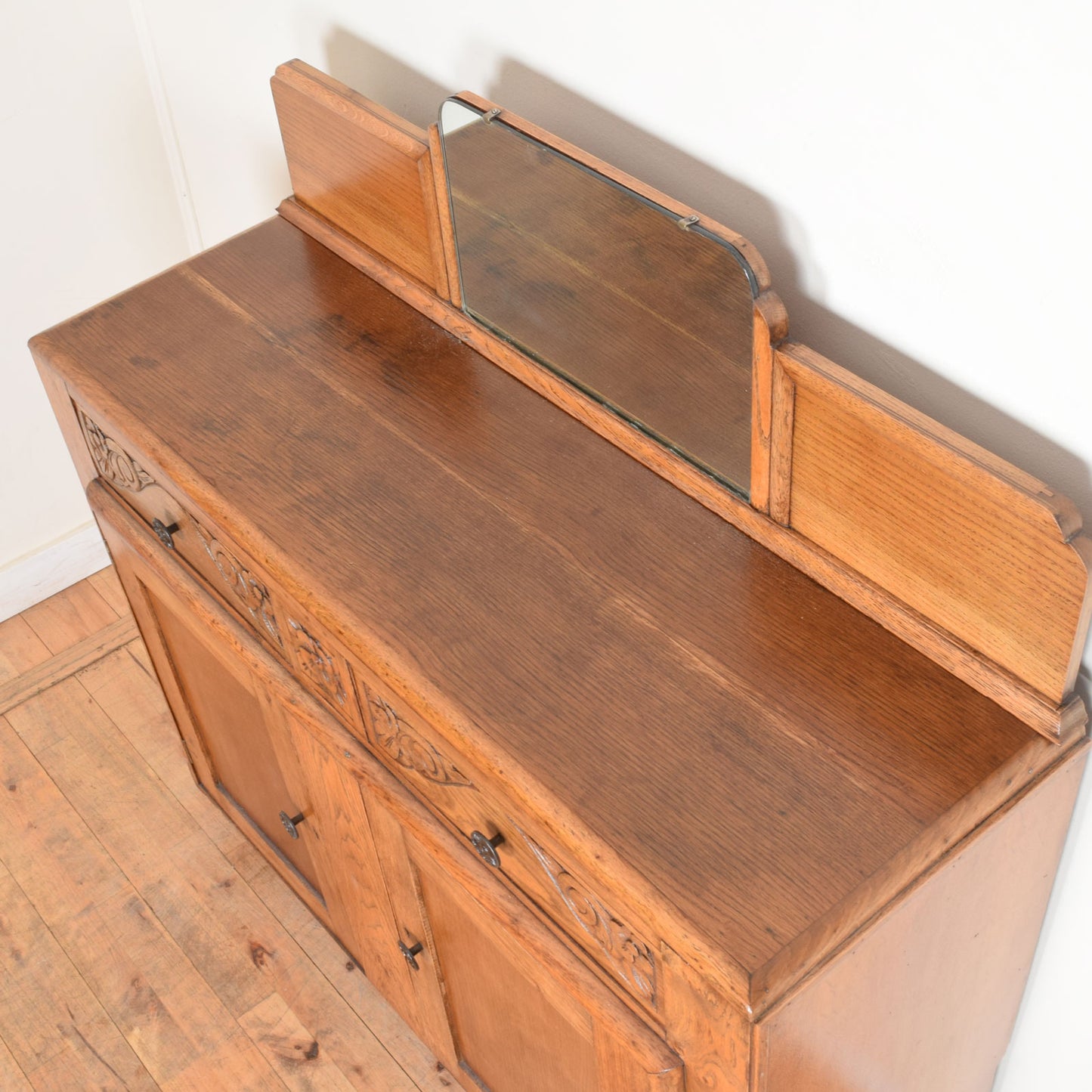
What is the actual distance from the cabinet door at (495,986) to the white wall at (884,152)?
0.48 meters

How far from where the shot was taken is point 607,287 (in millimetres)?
1307

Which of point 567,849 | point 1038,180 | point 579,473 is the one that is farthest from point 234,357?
point 1038,180

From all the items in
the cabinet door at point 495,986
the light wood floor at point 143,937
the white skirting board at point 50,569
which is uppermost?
the cabinet door at point 495,986

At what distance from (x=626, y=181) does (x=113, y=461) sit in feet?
2.48

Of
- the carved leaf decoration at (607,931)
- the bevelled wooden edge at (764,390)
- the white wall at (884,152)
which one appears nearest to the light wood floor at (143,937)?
the carved leaf decoration at (607,931)

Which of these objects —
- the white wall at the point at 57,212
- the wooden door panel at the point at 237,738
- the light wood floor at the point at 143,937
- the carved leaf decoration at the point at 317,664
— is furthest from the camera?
the white wall at the point at 57,212

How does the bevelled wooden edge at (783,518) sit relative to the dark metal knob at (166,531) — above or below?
above

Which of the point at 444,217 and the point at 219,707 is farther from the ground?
the point at 444,217

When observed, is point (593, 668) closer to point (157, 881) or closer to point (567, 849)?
point (567, 849)

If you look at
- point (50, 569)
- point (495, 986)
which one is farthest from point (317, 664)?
point (50, 569)

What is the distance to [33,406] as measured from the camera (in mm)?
2383

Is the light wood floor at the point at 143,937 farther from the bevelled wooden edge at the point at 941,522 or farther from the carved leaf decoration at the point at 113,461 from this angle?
the bevelled wooden edge at the point at 941,522

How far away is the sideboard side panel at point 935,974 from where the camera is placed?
3.34ft

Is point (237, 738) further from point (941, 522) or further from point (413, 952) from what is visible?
point (941, 522)
